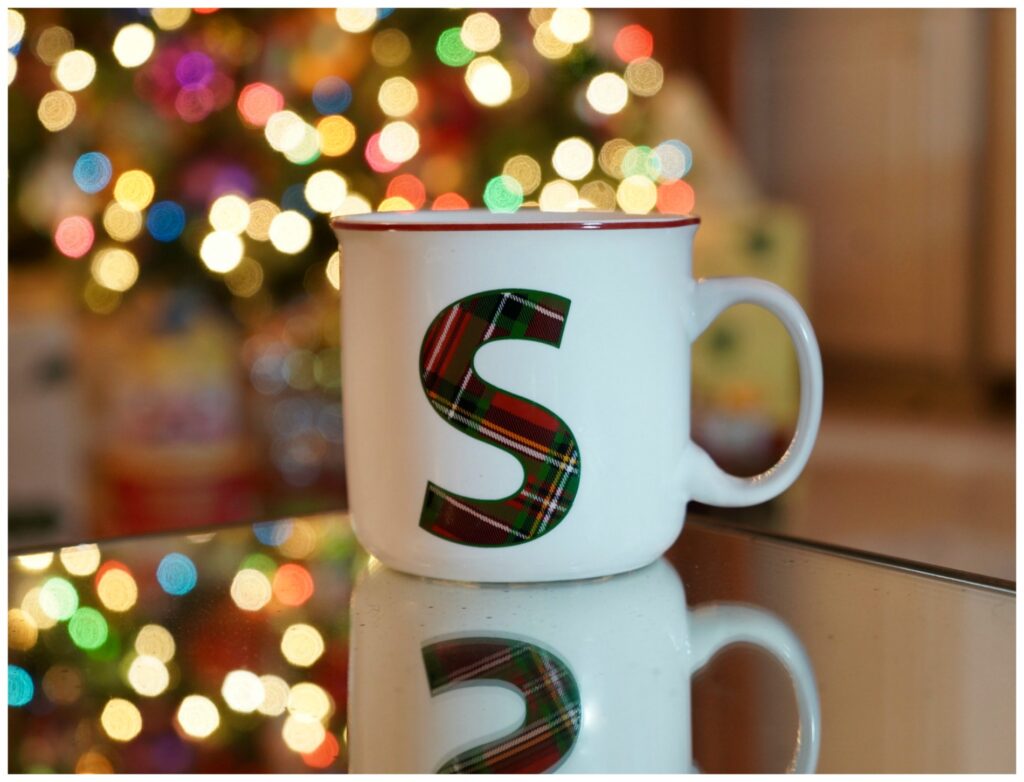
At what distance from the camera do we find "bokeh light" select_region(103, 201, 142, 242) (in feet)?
6.56

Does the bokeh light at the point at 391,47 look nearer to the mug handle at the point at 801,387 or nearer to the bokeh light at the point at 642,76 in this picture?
the bokeh light at the point at 642,76

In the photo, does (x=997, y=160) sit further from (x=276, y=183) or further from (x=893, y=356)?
(x=276, y=183)

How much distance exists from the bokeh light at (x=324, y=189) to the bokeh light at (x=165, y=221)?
0.20 m

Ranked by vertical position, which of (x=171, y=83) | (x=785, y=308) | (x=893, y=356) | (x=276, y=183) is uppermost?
(x=171, y=83)

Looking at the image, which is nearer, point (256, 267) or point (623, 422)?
point (623, 422)

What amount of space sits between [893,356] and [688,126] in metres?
0.87

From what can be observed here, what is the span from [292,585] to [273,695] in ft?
0.41

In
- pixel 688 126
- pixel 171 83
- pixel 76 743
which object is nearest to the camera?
pixel 76 743

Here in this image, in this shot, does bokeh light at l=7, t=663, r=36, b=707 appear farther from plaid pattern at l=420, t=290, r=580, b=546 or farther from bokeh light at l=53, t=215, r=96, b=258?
bokeh light at l=53, t=215, r=96, b=258

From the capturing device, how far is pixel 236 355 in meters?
2.15

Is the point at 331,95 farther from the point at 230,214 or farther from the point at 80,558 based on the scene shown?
the point at 80,558

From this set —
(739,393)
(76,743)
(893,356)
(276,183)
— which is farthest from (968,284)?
(76,743)

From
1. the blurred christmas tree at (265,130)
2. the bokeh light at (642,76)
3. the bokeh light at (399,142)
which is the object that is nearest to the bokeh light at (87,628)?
the blurred christmas tree at (265,130)

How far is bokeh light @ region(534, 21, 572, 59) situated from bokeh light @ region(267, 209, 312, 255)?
478 mm
